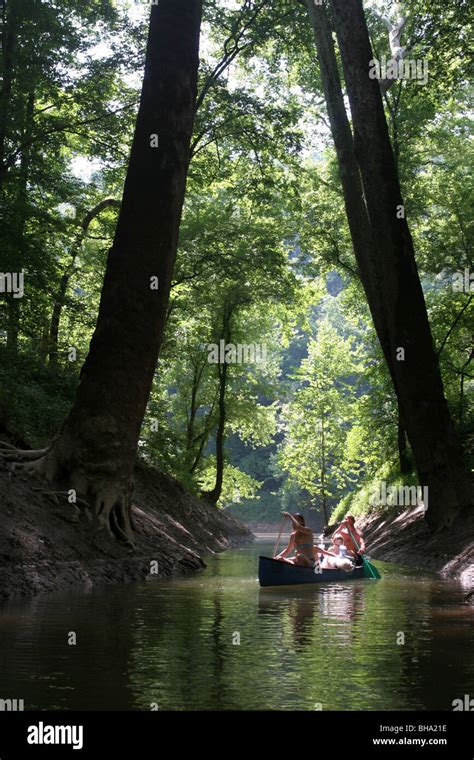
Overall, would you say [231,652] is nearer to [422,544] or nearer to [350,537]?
[350,537]

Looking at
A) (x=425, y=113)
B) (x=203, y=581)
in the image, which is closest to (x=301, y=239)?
(x=425, y=113)

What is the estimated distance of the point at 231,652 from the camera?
239 inches

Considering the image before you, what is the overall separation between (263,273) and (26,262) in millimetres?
12624

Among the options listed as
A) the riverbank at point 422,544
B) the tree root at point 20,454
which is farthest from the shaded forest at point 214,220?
the riverbank at point 422,544

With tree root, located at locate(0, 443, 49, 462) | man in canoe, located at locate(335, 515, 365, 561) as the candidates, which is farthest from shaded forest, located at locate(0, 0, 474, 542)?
man in canoe, located at locate(335, 515, 365, 561)

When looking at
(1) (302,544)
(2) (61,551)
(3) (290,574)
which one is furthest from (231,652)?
(1) (302,544)

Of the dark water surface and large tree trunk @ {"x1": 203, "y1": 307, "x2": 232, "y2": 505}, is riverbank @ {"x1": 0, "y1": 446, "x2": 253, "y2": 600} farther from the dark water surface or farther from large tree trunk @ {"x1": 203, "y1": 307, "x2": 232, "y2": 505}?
large tree trunk @ {"x1": 203, "y1": 307, "x2": 232, "y2": 505}

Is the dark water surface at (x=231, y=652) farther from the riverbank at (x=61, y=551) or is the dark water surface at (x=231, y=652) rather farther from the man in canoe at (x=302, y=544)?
the man in canoe at (x=302, y=544)

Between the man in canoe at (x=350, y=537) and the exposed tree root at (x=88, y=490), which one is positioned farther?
the man in canoe at (x=350, y=537)

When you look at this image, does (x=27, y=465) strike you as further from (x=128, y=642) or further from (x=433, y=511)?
(x=433, y=511)

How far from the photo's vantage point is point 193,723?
13.3ft

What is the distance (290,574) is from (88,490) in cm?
352

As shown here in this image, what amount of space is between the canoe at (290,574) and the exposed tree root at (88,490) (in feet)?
6.67

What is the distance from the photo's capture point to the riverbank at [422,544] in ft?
44.8
